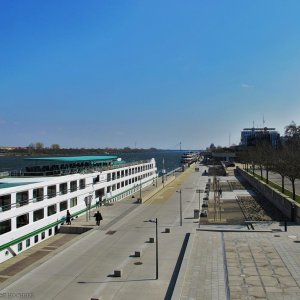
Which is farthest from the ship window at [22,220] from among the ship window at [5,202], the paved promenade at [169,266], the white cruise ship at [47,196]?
the paved promenade at [169,266]

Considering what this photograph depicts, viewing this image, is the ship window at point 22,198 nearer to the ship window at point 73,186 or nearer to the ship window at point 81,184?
the ship window at point 73,186

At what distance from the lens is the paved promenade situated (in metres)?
17.1

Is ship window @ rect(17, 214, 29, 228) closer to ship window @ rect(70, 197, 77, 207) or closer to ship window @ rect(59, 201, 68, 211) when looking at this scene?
ship window @ rect(59, 201, 68, 211)

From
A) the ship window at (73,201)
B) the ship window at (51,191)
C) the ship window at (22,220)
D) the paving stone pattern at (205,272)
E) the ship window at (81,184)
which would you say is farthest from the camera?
the ship window at (81,184)

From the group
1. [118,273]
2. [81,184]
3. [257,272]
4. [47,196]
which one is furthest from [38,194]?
[257,272]

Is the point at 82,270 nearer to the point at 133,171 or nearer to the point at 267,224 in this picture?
the point at 267,224

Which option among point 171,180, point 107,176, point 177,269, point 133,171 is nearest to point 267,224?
point 177,269

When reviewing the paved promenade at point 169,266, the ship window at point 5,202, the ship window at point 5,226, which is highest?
the ship window at point 5,202

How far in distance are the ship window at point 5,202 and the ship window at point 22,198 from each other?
3.70 ft

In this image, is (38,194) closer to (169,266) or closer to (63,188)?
(63,188)

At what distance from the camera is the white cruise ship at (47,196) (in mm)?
29062

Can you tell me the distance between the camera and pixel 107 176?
50.7m

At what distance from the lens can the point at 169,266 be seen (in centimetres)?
2127

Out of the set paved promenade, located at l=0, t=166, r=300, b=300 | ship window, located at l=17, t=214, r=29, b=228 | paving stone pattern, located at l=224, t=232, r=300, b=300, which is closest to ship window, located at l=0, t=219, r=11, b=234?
ship window, located at l=17, t=214, r=29, b=228
